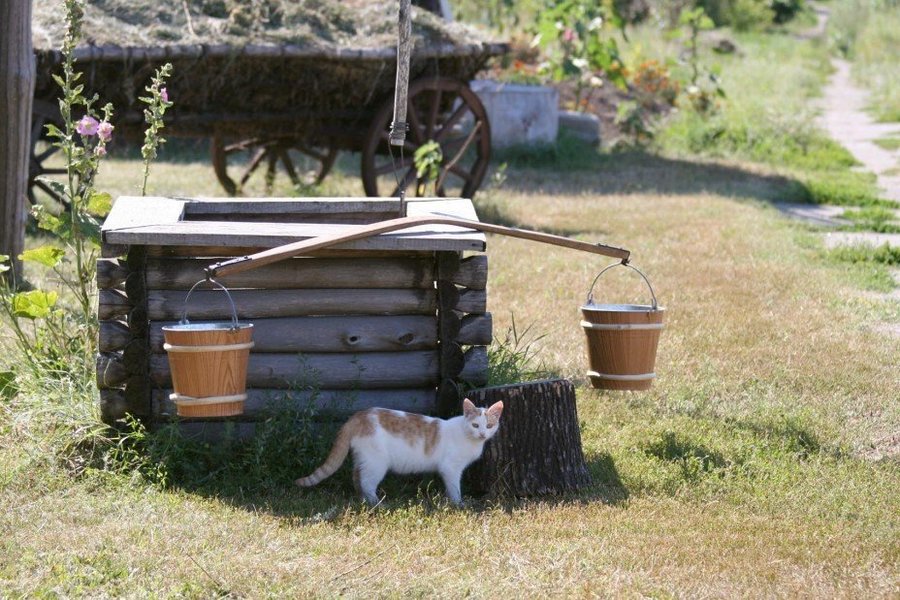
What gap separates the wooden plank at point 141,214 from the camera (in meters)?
4.10

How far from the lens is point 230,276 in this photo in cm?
422

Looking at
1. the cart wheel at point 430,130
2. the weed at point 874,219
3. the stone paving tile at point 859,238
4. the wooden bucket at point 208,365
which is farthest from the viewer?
the weed at point 874,219

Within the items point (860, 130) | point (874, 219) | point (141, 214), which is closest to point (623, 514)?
point (141, 214)

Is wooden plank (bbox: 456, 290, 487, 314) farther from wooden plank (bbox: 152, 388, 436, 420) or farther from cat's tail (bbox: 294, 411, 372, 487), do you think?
cat's tail (bbox: 294, 411, 372, 487)

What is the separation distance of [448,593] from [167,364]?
1.53m

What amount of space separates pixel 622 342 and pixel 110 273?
6.06 ft

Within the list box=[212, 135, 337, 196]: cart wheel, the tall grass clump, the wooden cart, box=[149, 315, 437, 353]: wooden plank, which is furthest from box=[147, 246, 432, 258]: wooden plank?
the tall grass clump

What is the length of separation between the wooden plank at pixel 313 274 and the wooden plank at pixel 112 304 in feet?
0.34

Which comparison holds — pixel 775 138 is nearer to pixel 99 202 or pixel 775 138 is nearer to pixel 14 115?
pixel 14 115

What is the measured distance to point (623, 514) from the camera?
391 centimetres

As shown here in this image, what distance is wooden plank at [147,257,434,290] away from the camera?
165 inches

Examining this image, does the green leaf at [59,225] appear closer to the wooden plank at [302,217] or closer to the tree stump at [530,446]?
the wooden plank at [302,217]

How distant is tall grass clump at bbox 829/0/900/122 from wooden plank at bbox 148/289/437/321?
13.5m

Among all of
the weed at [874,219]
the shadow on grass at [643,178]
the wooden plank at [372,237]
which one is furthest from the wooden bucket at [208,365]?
the shadow on grass at [643,178]
